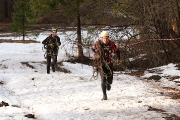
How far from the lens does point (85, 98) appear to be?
9656 millimetres

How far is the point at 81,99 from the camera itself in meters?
9.56

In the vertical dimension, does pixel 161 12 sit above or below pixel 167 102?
above

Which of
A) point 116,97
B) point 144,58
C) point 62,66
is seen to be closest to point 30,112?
point 116,97

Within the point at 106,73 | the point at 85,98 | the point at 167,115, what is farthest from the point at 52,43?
the point at 167,115

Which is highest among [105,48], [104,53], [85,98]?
[105,48]

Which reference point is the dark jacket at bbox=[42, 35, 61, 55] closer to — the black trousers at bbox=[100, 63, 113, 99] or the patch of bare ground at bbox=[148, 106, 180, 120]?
the black trousers at bbox=[100, 63, 113, 99]

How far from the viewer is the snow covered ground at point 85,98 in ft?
25.3

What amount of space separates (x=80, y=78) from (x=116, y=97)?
3910 mm

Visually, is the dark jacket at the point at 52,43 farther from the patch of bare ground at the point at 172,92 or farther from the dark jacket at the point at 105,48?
the dark jacket at the point at 105,48

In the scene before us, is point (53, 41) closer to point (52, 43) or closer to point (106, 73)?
point (52, 43)

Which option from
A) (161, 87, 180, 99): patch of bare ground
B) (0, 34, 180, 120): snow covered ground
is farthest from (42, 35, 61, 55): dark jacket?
(161, 87, 180, 99): patch of bare ground

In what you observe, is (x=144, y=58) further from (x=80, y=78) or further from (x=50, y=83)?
(x=50, y=83)

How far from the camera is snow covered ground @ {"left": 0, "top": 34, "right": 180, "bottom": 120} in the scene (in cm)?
772

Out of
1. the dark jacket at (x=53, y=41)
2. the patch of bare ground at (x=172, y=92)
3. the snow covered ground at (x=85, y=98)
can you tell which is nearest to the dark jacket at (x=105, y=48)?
the snow covered ground at (x=85, y=98)
